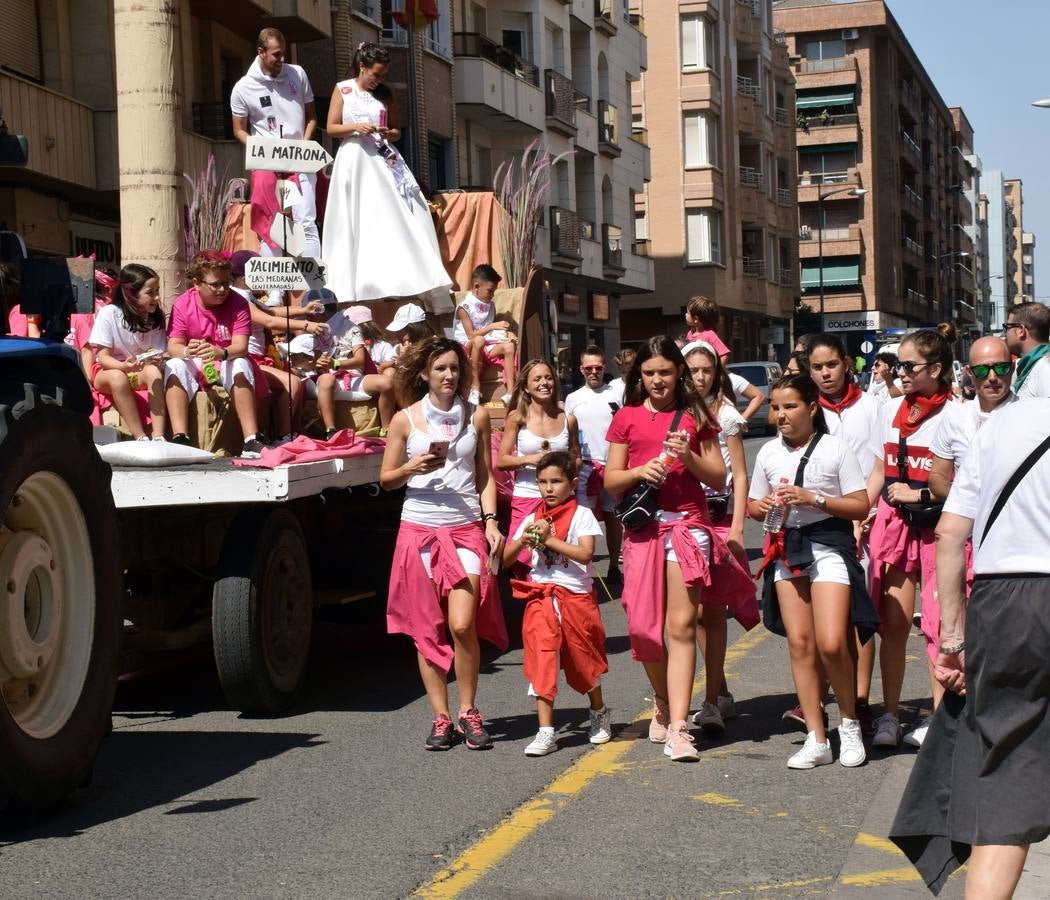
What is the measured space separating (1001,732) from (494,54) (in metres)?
33.7

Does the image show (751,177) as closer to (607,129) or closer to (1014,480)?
(607,129)

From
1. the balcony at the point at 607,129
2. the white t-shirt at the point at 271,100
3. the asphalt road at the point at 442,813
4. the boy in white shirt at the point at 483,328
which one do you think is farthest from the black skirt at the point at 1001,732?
the balcony at the point at 607,129

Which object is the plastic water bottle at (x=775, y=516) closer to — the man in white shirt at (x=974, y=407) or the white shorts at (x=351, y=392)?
the man in white shirt at (x=974, y=407)

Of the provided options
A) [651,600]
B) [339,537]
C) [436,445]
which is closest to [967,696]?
[651,600]

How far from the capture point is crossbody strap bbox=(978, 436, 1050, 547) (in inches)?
167

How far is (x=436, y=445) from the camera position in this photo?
7.48m

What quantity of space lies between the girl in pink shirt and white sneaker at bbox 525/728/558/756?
1.60 feet

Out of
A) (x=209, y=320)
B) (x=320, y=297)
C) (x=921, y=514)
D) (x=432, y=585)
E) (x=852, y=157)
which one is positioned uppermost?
(x=852, y=157)

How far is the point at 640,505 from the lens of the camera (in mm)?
7254

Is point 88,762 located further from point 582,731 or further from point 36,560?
point 582,731

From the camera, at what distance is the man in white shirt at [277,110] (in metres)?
11.3

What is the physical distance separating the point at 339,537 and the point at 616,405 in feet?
10.7

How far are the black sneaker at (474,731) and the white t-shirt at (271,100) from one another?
5.22 m

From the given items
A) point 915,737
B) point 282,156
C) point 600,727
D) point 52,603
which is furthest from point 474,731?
point 282,156
